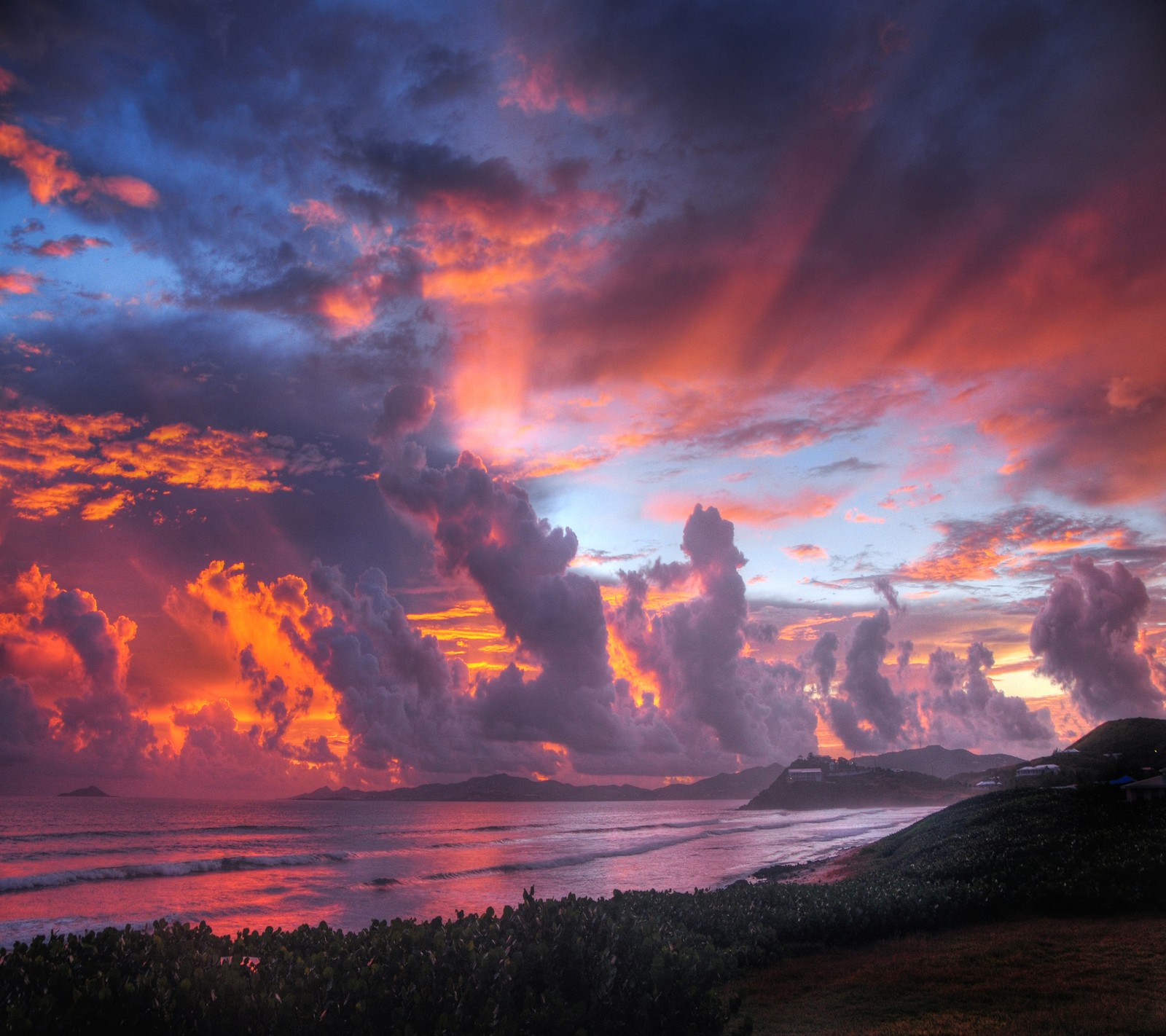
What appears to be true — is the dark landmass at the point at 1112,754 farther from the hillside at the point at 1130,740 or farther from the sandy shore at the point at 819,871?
the sandy shore at the point at 819,871

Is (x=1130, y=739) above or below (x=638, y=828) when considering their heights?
above

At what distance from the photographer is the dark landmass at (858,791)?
562 feet

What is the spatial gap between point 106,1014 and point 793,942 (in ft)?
50.5

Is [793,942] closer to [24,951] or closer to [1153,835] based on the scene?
[1153,835]

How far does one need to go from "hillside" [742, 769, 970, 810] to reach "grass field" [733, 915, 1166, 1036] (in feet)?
552

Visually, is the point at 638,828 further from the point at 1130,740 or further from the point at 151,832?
the point at 1130,740

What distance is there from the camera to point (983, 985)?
515 inches

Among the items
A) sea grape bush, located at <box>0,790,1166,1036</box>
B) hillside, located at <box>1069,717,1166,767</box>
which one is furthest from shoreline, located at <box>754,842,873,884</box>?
hillside, located at <box>1069,717,1166,767</box>

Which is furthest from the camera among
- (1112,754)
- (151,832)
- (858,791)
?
(858,791)

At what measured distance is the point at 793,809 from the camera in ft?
579

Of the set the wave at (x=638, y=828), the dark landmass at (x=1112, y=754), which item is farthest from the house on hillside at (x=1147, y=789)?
the wave at (x=638, y=828)

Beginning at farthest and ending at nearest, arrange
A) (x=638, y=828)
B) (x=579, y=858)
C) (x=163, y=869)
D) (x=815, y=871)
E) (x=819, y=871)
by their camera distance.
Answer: (x=638, y=828)
(x=579, y=858)
(x=163, y=869)
(x=815, y=871)
(x=819, y=871)

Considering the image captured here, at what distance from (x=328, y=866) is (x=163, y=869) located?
11760 millimetres

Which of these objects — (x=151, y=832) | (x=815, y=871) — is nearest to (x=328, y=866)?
(x=815, y=871)
